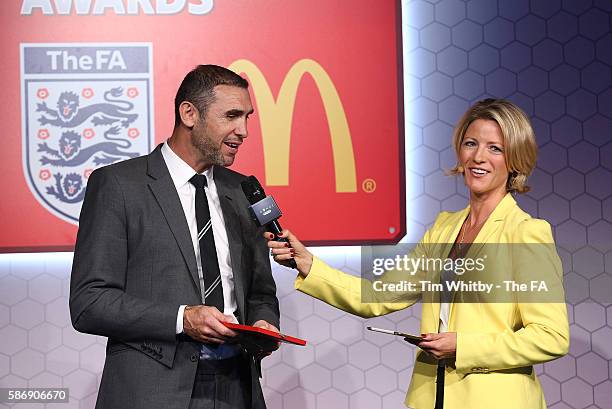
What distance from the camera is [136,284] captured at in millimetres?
1909

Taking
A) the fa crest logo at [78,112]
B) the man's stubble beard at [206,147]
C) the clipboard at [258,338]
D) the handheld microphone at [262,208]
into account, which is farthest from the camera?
the fa crest logo at [78,112]

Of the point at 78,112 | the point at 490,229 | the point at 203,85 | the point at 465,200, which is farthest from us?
the point at 465,200

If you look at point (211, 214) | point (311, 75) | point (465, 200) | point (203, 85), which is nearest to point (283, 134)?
point (311, 75)

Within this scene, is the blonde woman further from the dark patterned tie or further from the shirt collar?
the shirt collar

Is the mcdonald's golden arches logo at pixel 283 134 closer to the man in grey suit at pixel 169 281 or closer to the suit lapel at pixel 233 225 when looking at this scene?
the suit lapel at pixel 233 225

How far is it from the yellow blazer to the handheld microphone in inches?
17.8

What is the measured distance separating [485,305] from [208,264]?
684mm

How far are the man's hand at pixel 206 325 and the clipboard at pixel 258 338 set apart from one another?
0.07 feet

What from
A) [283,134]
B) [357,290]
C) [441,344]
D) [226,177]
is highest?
[283,134]

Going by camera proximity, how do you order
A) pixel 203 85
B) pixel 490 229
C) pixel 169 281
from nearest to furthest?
pixel 169 281 < pixel 490 229 < pixel 203 85

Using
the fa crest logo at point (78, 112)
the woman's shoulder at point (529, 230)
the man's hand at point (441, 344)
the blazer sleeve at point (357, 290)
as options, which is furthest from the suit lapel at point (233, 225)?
the fa crest logo at point (78, 112)

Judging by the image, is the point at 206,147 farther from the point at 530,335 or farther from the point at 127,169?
the point at 530,335

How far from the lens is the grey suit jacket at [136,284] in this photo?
184cm

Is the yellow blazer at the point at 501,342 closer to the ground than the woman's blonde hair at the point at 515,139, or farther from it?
closer to the ground
